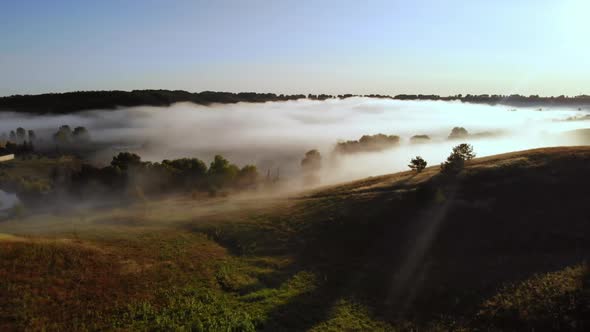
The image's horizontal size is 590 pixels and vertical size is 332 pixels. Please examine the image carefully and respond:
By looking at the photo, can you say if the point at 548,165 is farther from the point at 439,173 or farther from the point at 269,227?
the point at 269,227

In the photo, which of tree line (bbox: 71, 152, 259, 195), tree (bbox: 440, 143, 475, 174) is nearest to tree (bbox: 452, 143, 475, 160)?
tree (bbox: 440, 143, 475, 174)

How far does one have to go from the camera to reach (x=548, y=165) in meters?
60.8

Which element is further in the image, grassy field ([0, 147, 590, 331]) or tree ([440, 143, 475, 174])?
tree ([440, 143, 475, 174])

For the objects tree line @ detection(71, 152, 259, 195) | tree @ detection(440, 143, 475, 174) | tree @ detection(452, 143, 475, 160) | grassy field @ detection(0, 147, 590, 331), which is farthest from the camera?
tree line @ detection(71, 152, 259, 195)

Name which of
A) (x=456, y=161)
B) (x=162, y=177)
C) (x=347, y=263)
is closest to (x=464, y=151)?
(x=456, y=161)

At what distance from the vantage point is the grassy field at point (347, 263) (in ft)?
100

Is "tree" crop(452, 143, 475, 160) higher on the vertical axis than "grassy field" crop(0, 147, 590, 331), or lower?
higher

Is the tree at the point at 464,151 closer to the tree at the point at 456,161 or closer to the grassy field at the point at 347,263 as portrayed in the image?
the tree at the point at 456,161

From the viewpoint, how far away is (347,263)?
45250 millimetres

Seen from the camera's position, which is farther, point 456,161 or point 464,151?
point 464,151

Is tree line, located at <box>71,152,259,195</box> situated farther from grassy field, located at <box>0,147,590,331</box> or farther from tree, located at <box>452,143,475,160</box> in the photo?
tree, located at <box>452,143,475,160</box>

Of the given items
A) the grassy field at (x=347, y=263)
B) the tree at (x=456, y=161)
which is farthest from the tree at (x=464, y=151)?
the grassy field at (x=347, y=263)

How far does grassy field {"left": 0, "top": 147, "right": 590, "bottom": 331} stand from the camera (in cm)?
3052

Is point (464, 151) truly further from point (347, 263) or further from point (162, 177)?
point (162, 177)
